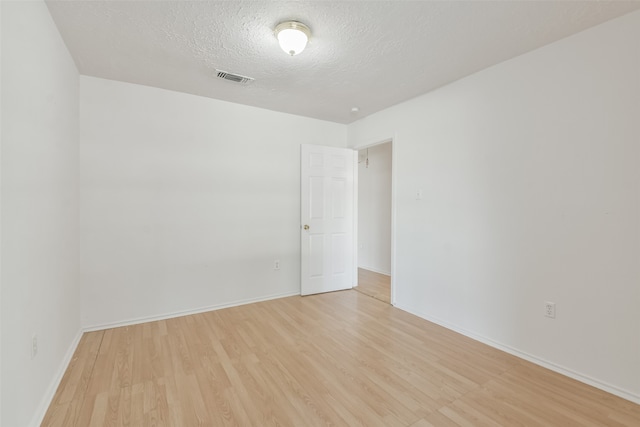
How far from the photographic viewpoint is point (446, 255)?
304cm

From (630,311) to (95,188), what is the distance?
4.51 metres

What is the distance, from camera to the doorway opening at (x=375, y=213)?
538cm

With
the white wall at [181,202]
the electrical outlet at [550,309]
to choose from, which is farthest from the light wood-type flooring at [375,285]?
the electrical outlet at [550,309]

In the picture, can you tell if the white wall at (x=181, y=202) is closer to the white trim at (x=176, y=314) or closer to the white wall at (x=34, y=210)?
the white trim at (x=176, y=314)

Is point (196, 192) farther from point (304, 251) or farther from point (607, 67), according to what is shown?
point (607, 67)

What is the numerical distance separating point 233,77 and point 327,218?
2.20 metres

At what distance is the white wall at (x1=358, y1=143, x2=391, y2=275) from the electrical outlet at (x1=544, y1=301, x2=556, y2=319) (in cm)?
309

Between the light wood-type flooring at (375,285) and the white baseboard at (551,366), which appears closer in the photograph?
the white baseboard at (551,366)

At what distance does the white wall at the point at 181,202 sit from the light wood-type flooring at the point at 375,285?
1.09 m

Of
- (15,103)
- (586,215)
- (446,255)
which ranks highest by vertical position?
(15,103)

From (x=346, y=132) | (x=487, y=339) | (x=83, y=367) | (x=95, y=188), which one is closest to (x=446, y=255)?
(x=487, y=339)

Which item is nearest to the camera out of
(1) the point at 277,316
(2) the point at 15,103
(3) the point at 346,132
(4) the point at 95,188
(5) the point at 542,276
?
(2) the point at 15,103

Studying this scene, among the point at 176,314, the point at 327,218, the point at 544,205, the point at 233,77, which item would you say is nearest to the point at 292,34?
the point at 233,77

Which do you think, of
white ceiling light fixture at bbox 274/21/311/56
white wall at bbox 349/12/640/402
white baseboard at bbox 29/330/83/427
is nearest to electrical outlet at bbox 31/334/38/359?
white baseboard at bbox 29/330/83/427
